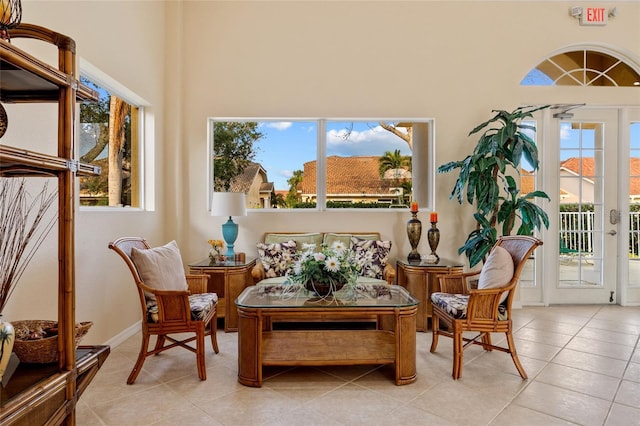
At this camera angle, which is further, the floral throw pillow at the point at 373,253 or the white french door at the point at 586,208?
the white french door at the point at 586,208

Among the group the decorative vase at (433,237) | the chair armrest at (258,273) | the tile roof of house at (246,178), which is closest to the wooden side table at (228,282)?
the chair armrest at (258,273)

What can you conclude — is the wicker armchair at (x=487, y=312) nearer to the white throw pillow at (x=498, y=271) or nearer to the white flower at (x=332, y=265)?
the white throw pillow at (x=498, y=271)

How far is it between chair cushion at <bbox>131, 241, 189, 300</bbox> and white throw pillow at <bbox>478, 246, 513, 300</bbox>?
7.49 ft

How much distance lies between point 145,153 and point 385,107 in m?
2.77

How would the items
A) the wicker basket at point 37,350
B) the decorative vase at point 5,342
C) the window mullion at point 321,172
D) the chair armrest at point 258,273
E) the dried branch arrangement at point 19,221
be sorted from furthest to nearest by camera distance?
the window mullion at point 321,172 → the chair armrest at point 258,273 → the dried branch arrangement at point 19,221 → the wicker basket at point 37,350 → the decorative vase at point 5,342

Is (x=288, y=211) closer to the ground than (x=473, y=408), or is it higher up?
→ higher up

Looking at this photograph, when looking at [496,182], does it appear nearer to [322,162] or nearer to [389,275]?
[389,275]

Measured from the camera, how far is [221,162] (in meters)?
4.61

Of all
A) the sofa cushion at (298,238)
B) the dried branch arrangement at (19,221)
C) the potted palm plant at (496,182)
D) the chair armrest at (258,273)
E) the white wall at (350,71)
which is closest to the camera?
the dried branch arrangement at (19,221)

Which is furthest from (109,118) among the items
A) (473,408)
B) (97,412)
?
(473,408)

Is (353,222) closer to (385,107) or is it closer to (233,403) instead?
(385,107)

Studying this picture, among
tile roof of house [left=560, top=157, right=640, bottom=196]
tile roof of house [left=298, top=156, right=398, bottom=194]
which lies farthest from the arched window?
tile roof of house [left=298, top=156, right=398, bottom=194]

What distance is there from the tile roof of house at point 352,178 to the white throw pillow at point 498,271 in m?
1.98

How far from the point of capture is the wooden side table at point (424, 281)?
3.76 metres
